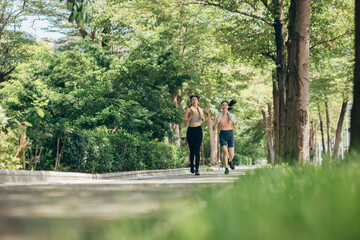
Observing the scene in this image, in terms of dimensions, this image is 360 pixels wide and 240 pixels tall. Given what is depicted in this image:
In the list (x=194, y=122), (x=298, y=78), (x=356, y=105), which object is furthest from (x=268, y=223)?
(x=194, y=122)

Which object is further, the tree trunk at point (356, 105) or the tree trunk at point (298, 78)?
the tree trunk at point (298, 78)

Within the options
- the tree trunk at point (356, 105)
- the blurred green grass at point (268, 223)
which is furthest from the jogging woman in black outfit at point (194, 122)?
the blurred green grass at point (268, 223)

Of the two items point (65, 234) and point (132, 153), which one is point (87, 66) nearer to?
point (132, 153)

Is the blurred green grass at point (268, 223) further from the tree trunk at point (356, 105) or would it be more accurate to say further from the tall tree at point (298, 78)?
the tall tree at point (298, 78)

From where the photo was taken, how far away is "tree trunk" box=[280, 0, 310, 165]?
13266 mm

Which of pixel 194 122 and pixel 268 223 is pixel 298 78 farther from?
pixel 268 223

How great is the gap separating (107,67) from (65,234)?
75.2ft

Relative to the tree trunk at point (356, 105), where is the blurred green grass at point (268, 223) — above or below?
below

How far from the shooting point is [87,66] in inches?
927

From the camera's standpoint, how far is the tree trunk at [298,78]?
1327 centimetres

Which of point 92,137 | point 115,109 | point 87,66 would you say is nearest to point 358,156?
point 92,137

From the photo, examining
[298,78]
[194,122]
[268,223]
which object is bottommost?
[268,223]

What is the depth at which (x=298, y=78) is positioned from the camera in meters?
13.3

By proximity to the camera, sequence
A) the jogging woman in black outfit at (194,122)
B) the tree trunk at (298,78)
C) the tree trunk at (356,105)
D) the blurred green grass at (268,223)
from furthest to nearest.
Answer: the jogging woman in black outfit at (194,122), the tree trunk at (298,78), the tree trunk at (356,105), the blurred green grass at (268,223)
